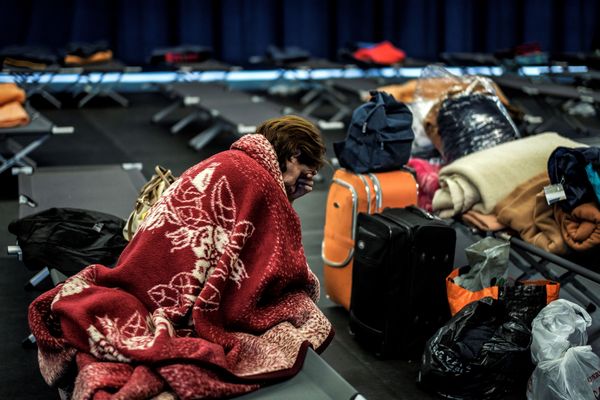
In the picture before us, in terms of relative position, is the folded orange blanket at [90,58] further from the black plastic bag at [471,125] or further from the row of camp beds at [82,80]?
the black plastic bag at [471,125]

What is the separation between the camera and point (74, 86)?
952cm

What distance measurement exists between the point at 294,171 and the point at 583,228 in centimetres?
138

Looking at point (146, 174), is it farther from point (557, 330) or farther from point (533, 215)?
point (557, 330)

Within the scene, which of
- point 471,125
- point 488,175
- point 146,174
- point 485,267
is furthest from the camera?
point 146,174

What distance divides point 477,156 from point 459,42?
298 inches

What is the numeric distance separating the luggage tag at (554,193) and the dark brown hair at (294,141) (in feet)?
4.08

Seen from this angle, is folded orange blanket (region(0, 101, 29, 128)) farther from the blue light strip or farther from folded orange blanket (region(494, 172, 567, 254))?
the blue light strip

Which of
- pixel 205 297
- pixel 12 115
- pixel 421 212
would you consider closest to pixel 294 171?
pixel 205 297

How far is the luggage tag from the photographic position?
3.39 m

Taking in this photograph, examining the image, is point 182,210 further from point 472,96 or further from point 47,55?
point 47,55

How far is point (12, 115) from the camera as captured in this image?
18.6ft

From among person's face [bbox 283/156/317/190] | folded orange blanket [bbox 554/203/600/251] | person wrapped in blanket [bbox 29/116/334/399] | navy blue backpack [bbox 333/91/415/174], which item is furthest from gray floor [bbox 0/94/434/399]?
person's face [bbox 283/156/317/190]

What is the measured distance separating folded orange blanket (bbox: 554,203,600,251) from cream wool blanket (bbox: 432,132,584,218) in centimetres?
38

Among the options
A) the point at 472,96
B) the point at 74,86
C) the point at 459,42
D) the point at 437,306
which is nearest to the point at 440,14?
the point at 459,42
